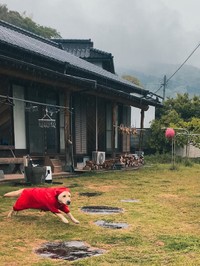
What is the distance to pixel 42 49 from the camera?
518 inches

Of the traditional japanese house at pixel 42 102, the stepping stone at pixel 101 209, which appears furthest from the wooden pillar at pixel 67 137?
the stepping stone at pixel 101 209

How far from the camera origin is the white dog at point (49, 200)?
5250 millimetres

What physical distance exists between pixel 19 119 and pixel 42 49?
3.39 metres

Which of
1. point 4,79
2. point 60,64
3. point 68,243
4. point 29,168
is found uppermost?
point 60,64

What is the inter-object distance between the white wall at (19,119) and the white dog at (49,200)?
19.0 ft

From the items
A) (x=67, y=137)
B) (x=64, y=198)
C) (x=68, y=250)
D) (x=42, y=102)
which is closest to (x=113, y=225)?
(x=64, y=198)

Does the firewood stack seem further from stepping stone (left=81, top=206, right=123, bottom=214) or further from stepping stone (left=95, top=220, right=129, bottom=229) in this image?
stepping stone (left=95, top=220, right=129, bottom=229)

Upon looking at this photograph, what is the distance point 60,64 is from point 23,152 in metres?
3.34

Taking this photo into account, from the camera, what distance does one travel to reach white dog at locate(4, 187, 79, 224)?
525 centimetres

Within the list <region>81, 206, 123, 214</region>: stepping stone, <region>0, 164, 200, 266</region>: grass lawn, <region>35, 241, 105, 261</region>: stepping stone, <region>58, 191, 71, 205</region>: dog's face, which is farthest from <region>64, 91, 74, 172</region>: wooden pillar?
<region>35, 241, 105, 261</region>: stepping stone

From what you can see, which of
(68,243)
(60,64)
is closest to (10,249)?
(68,243)

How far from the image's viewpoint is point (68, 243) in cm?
445

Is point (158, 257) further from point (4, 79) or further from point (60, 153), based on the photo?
point (60, 153)

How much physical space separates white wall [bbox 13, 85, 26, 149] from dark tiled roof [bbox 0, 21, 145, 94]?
4.75 feet
